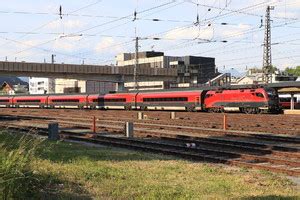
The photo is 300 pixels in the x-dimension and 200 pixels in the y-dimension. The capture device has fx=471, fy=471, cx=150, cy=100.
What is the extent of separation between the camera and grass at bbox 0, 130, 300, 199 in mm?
9688

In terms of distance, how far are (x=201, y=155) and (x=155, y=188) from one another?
6810 mm

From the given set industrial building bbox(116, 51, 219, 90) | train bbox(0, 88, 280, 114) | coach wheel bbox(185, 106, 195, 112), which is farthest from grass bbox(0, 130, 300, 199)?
industrial building bbox(116, 51, 219, 90)

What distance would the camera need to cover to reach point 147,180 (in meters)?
11.5

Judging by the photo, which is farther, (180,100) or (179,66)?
(179,66)

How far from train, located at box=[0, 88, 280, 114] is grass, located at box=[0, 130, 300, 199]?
32102 millimetres

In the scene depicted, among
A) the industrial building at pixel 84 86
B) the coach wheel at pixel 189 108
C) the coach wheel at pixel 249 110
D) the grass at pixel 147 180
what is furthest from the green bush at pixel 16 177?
the industrial building at pixel 84 86

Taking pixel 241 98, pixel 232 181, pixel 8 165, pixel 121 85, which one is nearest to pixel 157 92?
pixel 241 98

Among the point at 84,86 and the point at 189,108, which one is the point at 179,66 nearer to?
the point at 84,86

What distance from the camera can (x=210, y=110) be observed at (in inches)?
2058

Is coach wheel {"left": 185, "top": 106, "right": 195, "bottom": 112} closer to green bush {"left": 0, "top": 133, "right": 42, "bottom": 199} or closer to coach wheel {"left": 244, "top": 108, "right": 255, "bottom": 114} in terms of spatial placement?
coach wheel {"left": 244, "top": 108, "right": 255, "bottom": 114}

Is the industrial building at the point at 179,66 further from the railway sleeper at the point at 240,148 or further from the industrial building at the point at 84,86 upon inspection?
the railway sleeper at the point at 240,148

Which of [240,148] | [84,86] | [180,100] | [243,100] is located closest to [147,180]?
[240,148]

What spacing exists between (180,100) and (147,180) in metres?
44.3

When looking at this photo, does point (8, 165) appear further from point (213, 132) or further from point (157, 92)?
point (157, 92)
